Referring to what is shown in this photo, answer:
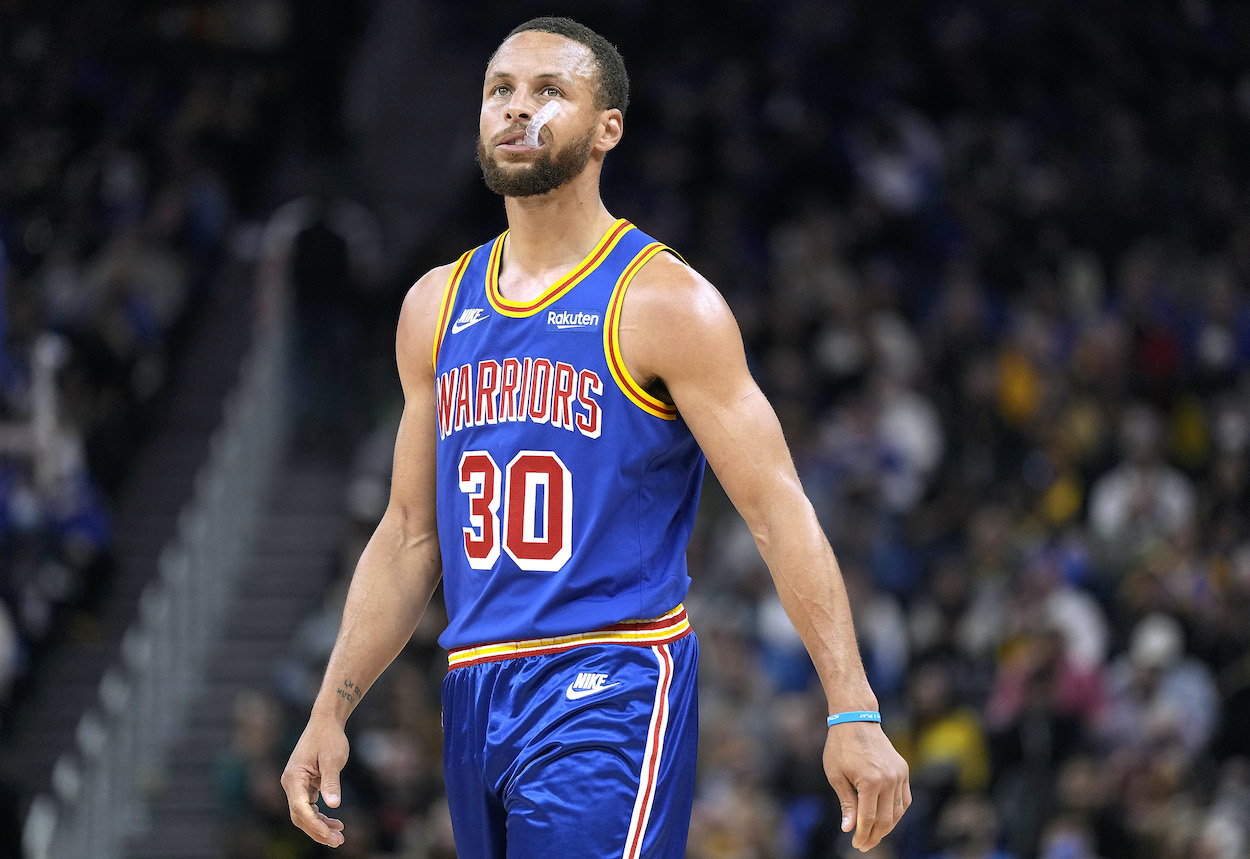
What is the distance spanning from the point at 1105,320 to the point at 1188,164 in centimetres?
273

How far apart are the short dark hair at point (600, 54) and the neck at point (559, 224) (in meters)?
0.20

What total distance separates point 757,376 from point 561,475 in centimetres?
951

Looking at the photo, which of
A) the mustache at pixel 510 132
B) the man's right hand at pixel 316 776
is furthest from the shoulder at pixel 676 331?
the man's right hand at pixel 316 776

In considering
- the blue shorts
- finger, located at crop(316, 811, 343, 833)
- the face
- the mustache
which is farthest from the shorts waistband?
the mustache

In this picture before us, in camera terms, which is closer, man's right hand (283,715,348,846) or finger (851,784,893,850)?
finger (851,784,893,850)

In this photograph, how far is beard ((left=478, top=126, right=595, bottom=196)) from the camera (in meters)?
4.11

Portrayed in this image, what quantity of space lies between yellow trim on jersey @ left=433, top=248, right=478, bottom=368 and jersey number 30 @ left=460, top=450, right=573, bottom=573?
37 centimetres

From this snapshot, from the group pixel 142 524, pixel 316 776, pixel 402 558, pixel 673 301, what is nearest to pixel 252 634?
pixel 142 524

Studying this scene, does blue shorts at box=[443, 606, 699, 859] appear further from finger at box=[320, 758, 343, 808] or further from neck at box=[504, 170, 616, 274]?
neck at box=[504, 170, 616, 274]

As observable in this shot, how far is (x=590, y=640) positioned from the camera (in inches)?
156

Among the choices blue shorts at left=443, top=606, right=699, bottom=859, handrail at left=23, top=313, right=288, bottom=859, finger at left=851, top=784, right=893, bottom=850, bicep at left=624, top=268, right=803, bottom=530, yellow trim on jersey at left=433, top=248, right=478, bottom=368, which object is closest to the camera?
finger at left=851, top=784, right=893, bottom=850

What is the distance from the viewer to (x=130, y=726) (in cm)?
1145

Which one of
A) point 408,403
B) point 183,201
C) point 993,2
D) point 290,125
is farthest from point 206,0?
point 408,403

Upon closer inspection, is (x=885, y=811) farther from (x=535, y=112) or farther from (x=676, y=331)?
(x=535, y=112)
